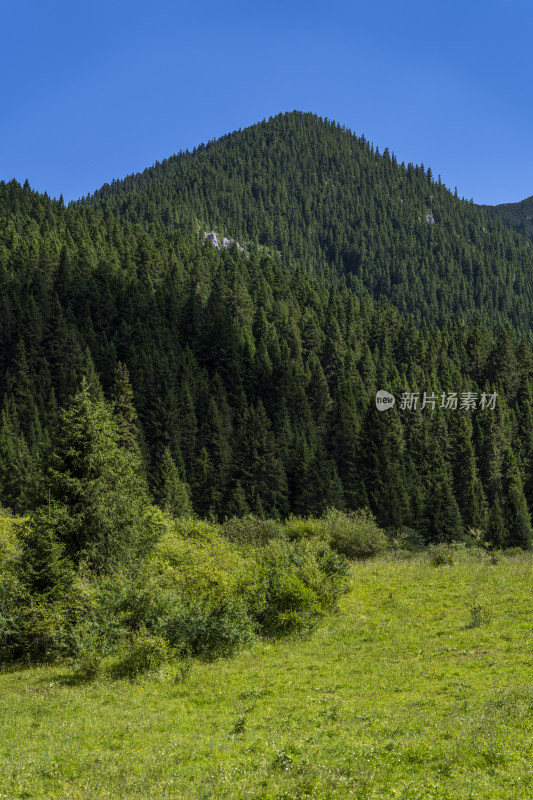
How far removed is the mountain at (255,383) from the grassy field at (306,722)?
5502cm

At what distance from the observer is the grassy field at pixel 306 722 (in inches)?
484

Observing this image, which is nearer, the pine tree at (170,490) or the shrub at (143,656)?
the shrub at (143,656)

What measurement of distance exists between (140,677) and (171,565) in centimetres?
1269

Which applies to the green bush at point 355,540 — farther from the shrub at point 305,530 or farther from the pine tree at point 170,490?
the pine tree at point 170,490

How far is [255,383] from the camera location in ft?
415

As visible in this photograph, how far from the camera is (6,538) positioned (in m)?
44.0

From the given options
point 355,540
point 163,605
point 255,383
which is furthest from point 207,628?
point 255,383

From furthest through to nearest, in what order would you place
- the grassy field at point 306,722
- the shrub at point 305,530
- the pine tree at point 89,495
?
the shrub at point 305,530, the pine tree at point 89,495, the grassy field at point 306,722

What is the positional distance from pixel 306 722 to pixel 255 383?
364ft

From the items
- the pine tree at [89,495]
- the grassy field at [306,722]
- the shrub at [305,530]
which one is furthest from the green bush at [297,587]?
the shrub at [305,530]

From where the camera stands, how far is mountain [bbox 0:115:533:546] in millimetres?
91062

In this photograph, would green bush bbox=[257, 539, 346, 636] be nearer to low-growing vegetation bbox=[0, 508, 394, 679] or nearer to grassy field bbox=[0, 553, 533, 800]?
low-growing vegetation bbox=[0, 508, 394, 679]

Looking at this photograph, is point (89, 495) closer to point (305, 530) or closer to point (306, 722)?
point (306, 722)

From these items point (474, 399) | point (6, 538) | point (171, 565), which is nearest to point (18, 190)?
point (474, 399)
